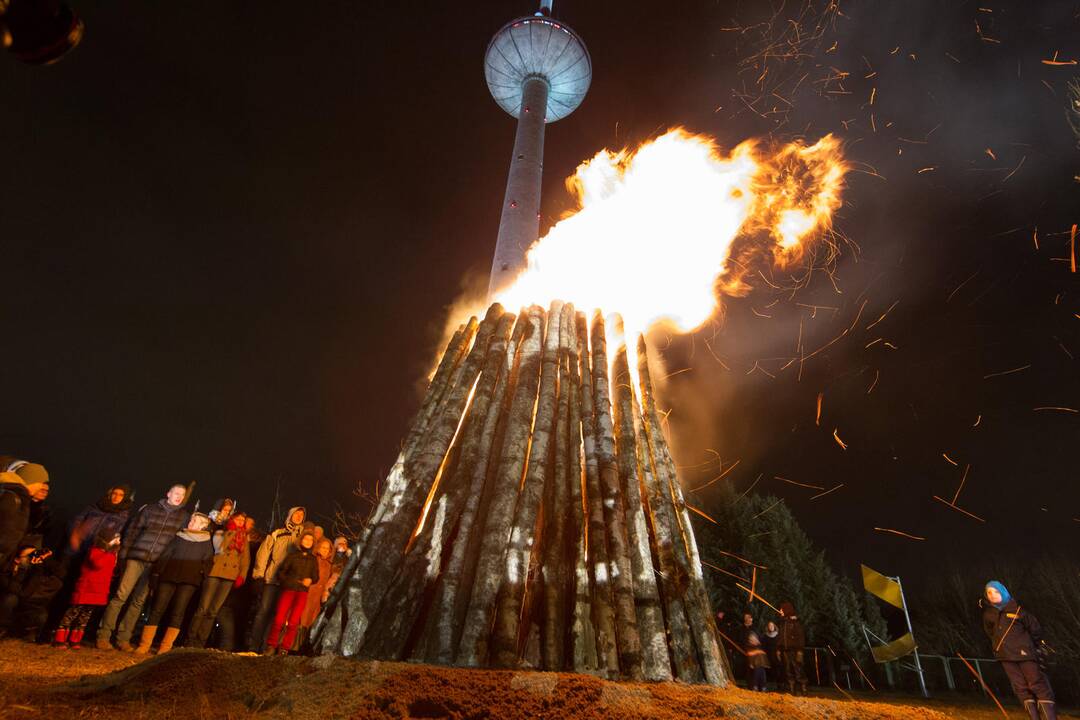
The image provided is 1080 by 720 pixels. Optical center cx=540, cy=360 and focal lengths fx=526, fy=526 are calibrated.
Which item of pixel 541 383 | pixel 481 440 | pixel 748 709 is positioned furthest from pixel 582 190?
pixel 748 709

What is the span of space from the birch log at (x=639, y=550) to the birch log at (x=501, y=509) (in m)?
1.13

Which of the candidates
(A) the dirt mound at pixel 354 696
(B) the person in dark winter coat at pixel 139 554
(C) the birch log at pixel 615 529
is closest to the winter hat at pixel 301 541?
(B) the person in dark winter coat at pixel 139 554

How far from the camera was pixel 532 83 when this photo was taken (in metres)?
18.1

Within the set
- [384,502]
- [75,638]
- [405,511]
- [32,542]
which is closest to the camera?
[405,511]

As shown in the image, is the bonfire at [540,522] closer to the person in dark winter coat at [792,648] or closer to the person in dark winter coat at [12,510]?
the person in dark winter coat at [12,510]

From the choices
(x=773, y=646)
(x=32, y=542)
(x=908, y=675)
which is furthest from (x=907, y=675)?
(x=32, y=542)

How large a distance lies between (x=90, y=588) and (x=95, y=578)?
0.43ft

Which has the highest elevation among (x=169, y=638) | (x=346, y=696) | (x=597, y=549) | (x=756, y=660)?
(x=597, y=549)

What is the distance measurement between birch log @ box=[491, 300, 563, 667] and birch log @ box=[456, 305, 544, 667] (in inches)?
3.0

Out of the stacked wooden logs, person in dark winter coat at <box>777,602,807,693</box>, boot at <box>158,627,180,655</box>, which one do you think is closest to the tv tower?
the stacked wooden logs

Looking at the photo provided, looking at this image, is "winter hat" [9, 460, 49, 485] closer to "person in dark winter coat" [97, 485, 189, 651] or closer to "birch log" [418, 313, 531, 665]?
"person in dark winter coat" [97, 485, 189, 651]

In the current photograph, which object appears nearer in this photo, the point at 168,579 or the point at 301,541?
the point at 168,579

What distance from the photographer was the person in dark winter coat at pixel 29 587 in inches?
261

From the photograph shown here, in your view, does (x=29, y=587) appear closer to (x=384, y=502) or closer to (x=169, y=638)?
(x=169, y=638)
